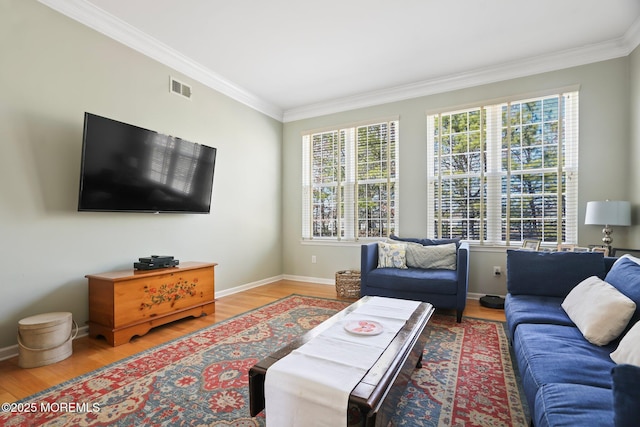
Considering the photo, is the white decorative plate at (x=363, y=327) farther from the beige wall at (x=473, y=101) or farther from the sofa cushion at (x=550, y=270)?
the beige wall at (x=473, y=101)

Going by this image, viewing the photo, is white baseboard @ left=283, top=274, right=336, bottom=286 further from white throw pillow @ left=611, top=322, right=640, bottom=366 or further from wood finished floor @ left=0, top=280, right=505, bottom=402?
white throw pillow @ left=611, top=322, right=640, bottom=366

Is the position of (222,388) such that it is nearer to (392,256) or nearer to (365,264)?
(365,264)

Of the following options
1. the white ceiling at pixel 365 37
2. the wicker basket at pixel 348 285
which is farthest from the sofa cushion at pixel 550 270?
the white ceiling at pixel 365 37

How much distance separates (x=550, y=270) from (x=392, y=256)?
1.61 metres

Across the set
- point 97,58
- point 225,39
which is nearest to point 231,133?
point 225,39

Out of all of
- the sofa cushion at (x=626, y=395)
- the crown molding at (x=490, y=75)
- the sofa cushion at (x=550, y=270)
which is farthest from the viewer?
the crown molding at (x=490, y=75)

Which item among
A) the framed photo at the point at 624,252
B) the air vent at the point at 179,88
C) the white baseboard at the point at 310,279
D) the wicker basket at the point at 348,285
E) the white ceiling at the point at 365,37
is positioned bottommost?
the white baseboard at the point at 310,279

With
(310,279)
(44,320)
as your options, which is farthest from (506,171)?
(44,320)

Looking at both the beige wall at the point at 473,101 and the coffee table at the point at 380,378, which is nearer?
the coffee table at the point at 380,378

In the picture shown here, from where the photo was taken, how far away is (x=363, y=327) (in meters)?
1.78

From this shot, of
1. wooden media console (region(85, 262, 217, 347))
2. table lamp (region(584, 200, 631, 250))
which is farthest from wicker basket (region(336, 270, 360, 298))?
table lamp (region(584, 200, 631, 250))

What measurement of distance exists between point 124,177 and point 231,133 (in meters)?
1.75

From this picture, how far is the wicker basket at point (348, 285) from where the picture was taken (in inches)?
156

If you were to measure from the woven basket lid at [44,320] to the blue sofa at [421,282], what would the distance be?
2720 millimetres
